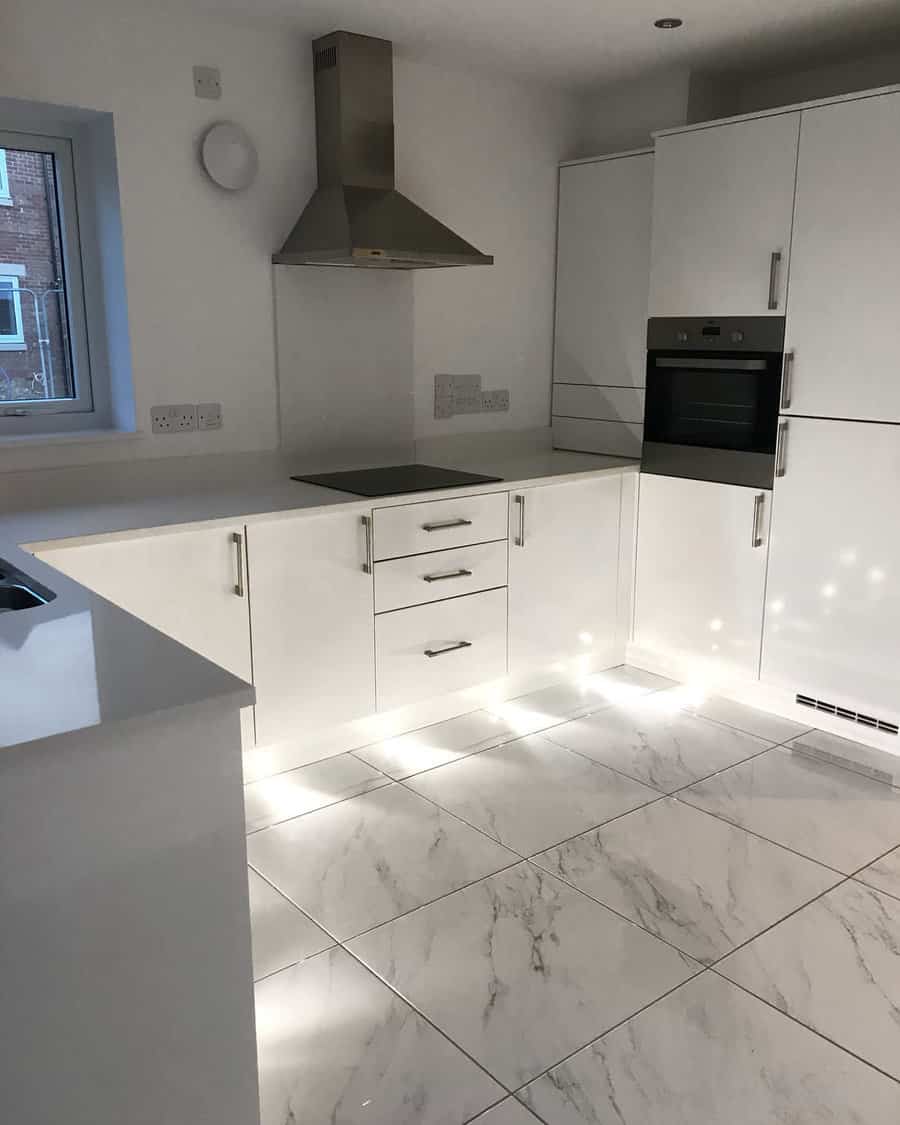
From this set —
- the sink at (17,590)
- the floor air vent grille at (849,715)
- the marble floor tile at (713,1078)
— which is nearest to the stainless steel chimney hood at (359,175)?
the sink at (17,590)

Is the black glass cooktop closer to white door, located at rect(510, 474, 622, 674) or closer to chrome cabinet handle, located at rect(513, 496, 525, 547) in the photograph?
chrome cabinet handle, located at rect(513, 496, 525, 547)

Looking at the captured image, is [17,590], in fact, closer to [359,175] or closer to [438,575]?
[438,575]

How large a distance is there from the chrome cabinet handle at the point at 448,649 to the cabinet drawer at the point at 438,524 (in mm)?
333

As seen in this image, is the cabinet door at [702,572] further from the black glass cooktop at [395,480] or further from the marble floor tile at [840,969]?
the marble floor tile at [840,969]

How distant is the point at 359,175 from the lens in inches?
127

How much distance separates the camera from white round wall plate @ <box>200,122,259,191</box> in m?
2.99

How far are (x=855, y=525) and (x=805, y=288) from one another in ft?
2.50

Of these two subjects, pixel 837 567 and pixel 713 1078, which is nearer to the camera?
pixel 713 1078

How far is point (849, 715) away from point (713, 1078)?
5.56 ft

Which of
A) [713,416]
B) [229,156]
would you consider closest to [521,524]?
[713,416]

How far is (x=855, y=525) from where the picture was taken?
3.06 m

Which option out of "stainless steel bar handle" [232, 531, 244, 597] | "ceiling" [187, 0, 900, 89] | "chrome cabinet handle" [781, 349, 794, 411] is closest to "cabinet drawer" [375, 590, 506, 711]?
"stainless steel bar handle" [232, 531, 244, 597]

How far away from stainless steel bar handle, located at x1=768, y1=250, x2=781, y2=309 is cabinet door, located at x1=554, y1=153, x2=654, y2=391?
0.64m

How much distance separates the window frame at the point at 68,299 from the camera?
9.50 feet
